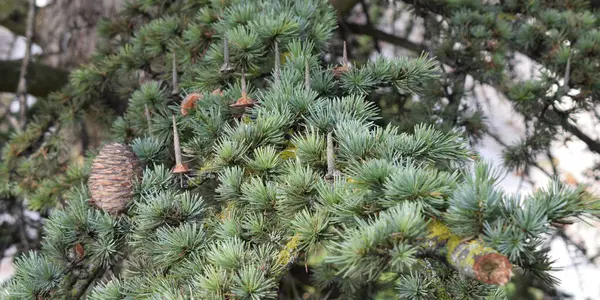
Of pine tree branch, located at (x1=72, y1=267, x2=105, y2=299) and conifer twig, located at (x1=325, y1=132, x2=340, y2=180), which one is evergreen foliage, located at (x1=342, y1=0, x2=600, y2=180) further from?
pine tree branch, located at (x1=72, y1=267, x2=105, y2=299)

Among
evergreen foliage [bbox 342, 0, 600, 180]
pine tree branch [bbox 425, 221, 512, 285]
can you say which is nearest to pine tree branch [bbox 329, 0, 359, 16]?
evergreen foliage [bbox 342, 0, 600, 180]

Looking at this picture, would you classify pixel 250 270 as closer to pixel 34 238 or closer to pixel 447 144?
pixel 447 144

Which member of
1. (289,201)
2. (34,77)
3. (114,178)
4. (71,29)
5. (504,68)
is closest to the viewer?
(289,201)

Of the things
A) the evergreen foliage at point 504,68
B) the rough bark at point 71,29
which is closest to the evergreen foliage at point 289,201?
the evergreen foliage at point 504,68

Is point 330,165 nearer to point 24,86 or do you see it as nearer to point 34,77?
point 24,86

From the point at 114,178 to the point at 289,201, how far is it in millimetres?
283

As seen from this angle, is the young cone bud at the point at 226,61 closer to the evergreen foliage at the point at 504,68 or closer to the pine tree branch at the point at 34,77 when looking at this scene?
the evergreen foliage at the point at 504,68

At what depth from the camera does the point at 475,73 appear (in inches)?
52.6

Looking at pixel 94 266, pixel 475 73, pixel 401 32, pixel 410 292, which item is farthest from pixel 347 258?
pixel 401 32

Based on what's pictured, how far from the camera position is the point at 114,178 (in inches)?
30.3

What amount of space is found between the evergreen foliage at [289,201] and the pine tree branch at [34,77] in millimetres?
859

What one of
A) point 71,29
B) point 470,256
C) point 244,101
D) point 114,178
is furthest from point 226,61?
point 71,29

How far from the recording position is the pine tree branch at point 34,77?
1.74 metres

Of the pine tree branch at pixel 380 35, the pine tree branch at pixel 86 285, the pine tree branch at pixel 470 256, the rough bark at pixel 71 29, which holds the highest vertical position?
the pine tree branch at pixel 380 35
